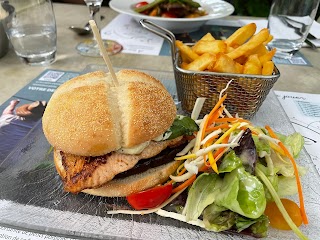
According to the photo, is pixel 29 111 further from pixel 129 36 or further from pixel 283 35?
pixel 283 35

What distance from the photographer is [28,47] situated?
237 centimetres

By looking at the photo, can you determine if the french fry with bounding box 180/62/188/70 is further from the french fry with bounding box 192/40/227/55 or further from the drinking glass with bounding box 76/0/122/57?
the drinking glass with bounding box 76/0/122/57

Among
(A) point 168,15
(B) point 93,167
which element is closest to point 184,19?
(A) point 168,15

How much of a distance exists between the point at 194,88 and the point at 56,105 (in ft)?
2.53

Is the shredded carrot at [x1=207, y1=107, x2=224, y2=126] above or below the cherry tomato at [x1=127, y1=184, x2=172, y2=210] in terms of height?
above

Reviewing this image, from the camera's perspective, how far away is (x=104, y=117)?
4.13 ft

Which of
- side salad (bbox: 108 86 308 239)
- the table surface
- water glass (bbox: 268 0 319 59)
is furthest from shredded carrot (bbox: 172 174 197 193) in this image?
water glass (bbox: 268 0 319 59)

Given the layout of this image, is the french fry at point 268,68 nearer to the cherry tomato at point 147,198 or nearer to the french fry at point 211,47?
the french fry at point 211,47

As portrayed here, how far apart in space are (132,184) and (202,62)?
0.77m

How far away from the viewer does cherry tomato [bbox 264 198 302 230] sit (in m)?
1.21

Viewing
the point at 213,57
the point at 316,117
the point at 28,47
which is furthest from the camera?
the point at 28,47

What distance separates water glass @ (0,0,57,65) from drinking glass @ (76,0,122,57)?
0.27 meters

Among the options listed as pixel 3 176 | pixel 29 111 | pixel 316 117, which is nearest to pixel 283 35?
pixel 316 117

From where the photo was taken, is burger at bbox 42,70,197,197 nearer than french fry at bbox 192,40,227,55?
Yes
